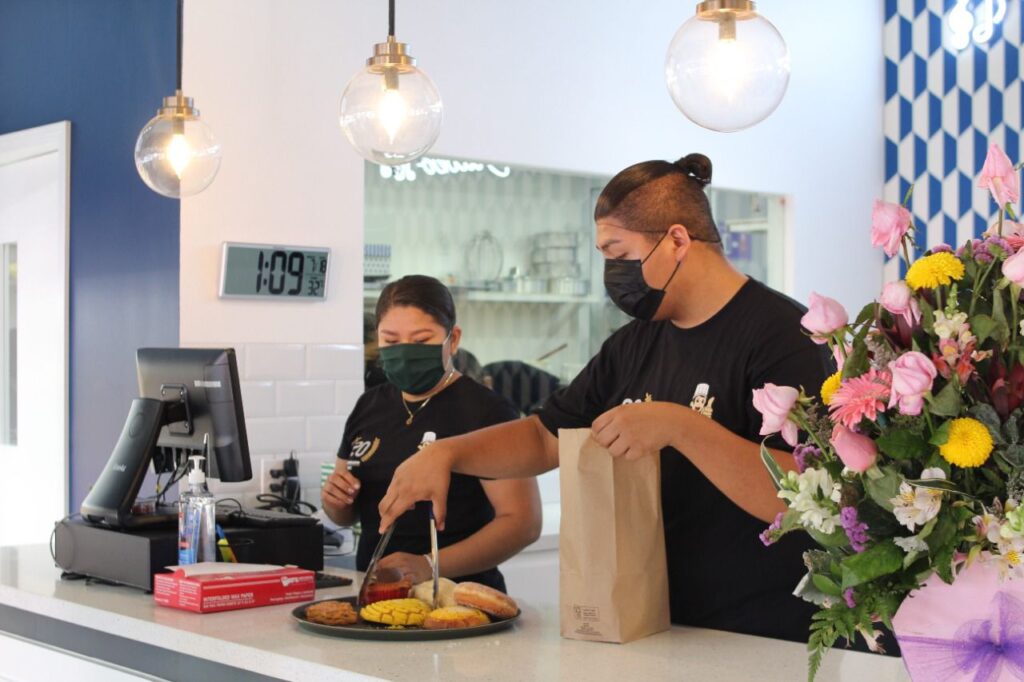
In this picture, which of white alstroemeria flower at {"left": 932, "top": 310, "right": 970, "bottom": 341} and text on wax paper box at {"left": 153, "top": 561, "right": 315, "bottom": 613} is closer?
white alstroemeria flower at {"left": 932, "top": 310, "right": 970, "bottom": 341}

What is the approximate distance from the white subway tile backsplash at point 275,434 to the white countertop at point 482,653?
51.1 inches

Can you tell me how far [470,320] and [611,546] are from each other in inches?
96.3

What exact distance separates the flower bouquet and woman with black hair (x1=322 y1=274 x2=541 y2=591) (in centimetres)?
156

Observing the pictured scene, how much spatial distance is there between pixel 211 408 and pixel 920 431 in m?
1.95

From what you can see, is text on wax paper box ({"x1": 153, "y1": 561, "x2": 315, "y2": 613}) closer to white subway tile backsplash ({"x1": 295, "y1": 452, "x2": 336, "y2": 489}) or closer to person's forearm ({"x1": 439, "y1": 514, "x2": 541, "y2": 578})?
person's forearm ({"x1": 439, "y1": 514, "x2": 541, "y2": 578})

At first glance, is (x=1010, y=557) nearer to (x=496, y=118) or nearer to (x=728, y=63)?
(x=728, y=63)

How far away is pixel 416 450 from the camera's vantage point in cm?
302

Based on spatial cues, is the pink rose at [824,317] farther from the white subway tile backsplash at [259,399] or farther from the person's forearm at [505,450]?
the white subway tile backsplash at [259,399]

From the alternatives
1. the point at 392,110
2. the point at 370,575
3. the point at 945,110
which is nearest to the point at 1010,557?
the point at 370,575

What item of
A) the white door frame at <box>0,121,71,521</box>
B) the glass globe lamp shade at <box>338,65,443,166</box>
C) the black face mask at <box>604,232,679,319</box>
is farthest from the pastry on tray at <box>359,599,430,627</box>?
the white door frame at <box>0,121,71,521</box>

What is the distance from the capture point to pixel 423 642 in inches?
84.9

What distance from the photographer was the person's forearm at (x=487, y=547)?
9.31 ft

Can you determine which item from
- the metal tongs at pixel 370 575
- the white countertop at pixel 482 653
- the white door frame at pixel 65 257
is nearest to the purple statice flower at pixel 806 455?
the white countertop at pixel 482 653

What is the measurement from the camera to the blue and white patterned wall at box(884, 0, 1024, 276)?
17.0 ft
